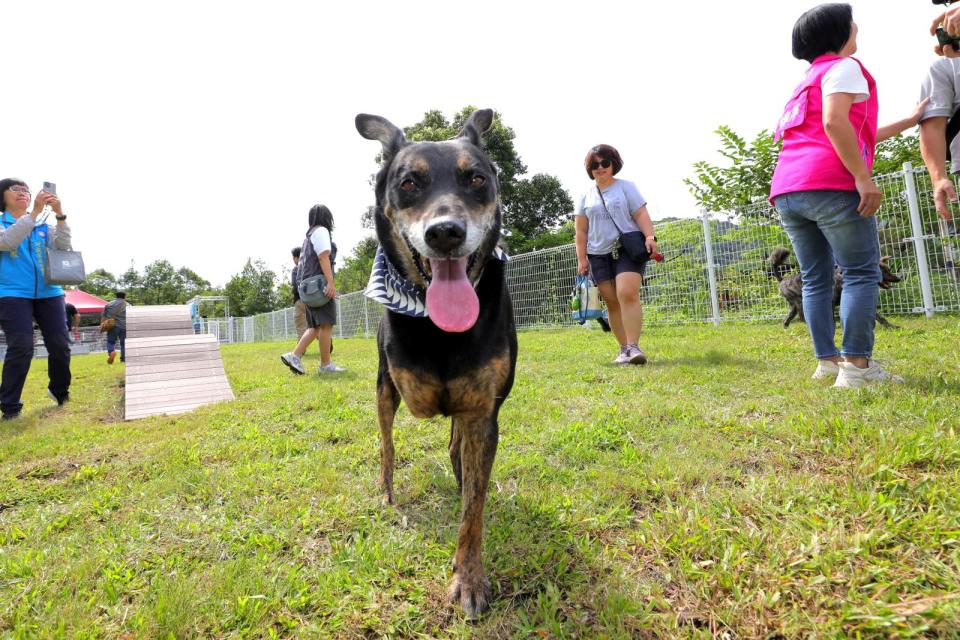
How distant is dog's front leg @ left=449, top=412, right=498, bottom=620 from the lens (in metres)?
1.40

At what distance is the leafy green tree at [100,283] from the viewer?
57.9m

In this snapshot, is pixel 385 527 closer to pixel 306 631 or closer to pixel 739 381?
pixel 306 631

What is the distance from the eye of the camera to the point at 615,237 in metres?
4.59

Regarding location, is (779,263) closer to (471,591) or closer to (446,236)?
(446,236)

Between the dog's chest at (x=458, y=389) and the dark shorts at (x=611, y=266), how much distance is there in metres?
3.16

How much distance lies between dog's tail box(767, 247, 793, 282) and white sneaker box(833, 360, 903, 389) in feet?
16.1

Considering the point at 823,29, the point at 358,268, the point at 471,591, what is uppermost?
the point at 358,268

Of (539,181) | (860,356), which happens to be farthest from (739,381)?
(539,181)

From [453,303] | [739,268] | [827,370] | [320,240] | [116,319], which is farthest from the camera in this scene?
[116,319]

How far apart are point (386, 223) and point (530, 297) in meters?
9.60

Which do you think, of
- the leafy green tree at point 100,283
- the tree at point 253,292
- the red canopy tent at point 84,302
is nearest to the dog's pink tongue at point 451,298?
the red canopy tent at point 84,302

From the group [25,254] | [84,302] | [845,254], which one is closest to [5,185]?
[25,254]

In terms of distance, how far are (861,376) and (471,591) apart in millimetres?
2707

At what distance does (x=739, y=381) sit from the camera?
3.42 m
